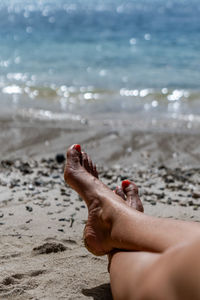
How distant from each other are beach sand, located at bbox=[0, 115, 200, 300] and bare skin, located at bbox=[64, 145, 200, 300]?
30 centimetres

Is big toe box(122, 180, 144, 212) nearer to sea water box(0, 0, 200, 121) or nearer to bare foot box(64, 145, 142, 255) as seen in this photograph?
bare foot box(64, 145, 142, 255)

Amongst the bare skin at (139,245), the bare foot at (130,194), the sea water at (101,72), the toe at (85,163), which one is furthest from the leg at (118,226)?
the sea water at (101,72)

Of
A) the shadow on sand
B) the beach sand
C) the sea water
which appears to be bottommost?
the shadow on sand

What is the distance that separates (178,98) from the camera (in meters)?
8.71

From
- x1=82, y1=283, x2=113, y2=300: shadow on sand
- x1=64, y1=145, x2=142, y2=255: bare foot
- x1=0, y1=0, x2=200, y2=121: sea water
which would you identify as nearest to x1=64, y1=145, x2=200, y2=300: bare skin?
x1=64, y1=145, x2=142, y2=255: bare foot

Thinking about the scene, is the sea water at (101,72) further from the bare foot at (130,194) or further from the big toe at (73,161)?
the bare foot at (130,194)

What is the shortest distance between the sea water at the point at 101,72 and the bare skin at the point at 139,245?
16.5 ft

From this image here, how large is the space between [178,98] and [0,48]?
7510mm

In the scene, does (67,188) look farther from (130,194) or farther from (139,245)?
(139,245)

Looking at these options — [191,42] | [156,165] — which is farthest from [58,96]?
[191,42]

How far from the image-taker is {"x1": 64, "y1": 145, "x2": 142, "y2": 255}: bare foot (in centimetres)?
247

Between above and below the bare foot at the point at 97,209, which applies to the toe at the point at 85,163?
above

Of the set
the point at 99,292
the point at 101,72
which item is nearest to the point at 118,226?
the point at 99,292

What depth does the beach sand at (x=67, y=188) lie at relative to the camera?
101 inches
